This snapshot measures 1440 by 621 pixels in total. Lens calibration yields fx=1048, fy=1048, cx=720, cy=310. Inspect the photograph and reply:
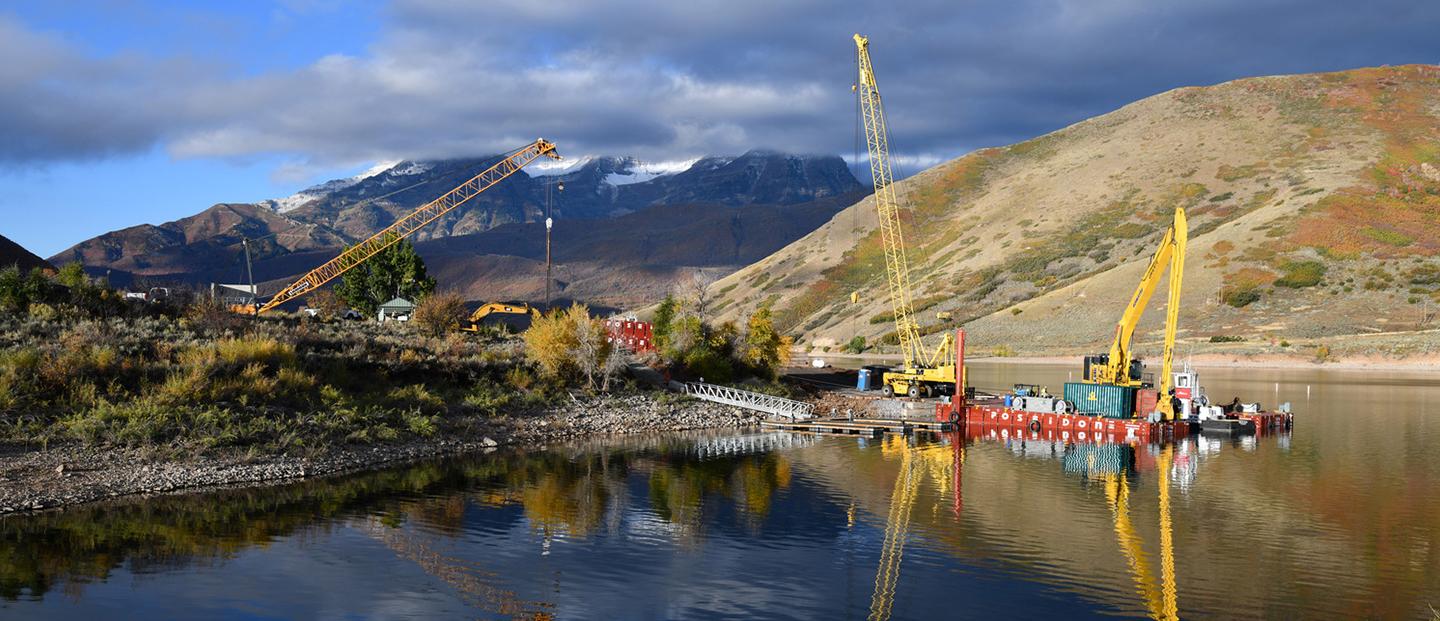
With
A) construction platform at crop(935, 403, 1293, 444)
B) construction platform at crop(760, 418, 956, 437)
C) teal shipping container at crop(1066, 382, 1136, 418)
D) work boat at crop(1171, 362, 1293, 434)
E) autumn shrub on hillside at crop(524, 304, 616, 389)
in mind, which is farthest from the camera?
autumn shrub on hillside at crop(524, 304, 616, 389)

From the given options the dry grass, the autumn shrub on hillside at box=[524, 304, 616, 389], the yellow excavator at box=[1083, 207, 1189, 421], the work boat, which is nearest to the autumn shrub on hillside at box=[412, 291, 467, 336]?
the dry grass

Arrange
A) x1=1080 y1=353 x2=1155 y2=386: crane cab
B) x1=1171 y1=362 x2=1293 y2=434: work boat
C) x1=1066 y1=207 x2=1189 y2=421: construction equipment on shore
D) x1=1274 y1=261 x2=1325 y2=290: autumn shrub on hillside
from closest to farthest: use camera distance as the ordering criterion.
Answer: x1=1171 y1=362 x2=1293 y2=434: work boat
x1=1066 y1=207 x2=1189 y2=421: construction equipment on shore
x1=1080 y1=353 x2=1155 y2=386: crane cab
x1=1274 y1=261 x2=1325 y2=290: autumn shrub on hillside

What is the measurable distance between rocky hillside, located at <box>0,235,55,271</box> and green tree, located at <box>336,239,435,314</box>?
3010 cm

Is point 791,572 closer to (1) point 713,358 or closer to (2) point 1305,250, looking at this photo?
Result: (1) point 713,358

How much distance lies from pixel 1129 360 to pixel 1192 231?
92.0 metres

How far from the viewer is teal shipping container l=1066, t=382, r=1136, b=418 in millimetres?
53312

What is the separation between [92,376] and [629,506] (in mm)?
20721

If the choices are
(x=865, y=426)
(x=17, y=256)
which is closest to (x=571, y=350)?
(x=865, y=426)

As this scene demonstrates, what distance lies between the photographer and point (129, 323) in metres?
49.3

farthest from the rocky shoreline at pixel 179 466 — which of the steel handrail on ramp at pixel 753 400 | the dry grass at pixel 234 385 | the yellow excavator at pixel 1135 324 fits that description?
the yellow excavator at pixel 1135 324

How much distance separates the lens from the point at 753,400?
5881 centimetres

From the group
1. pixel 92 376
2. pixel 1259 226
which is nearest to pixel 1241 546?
pixel 92 376

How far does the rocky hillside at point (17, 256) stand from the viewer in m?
98.6

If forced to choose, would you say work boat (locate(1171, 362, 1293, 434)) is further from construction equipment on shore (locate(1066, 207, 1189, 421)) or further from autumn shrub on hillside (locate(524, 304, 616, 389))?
autumn shrub on hillside (locate(524, 304, 616, 389))
